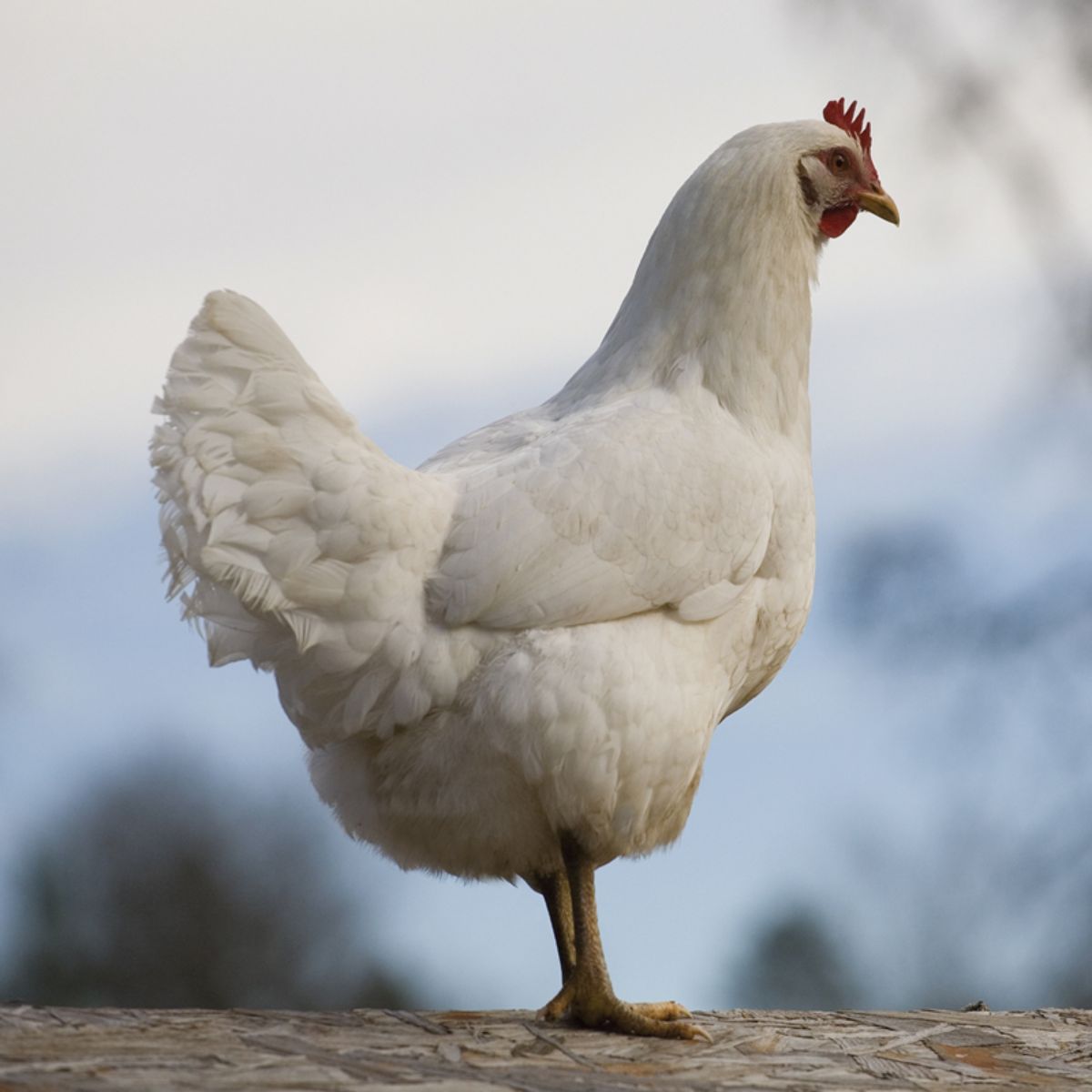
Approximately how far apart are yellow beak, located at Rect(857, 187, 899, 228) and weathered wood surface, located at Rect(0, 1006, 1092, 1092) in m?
2.00

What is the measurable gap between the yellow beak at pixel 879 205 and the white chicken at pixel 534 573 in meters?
0.29

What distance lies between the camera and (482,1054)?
281 cm

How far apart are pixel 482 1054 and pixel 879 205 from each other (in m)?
2.21

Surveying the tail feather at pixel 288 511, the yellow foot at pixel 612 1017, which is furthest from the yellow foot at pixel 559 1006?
the tail feather at pixel 288 511

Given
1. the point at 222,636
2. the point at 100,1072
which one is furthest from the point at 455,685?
the point at 100,1072

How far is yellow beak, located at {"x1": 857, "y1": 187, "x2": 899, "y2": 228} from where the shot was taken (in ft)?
11.7

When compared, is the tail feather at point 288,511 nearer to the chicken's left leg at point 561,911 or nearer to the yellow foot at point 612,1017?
the chicken's left leg at point 561,911

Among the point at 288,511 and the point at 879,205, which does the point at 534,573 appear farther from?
the point at 879,205

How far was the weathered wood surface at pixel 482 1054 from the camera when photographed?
8.09 ft

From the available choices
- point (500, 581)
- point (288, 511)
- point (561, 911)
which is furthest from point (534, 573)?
point (561, 911)

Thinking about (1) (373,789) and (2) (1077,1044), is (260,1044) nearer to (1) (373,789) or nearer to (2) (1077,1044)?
(1) (373,789)

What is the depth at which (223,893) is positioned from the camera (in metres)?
5.81

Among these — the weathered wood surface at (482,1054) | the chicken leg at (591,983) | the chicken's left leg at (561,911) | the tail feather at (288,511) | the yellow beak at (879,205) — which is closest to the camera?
the weathered wood surface at (482,1054)

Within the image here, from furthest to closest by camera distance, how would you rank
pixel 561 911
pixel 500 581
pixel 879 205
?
pixel 879 205, pixel 561 911, pixel 500 581
